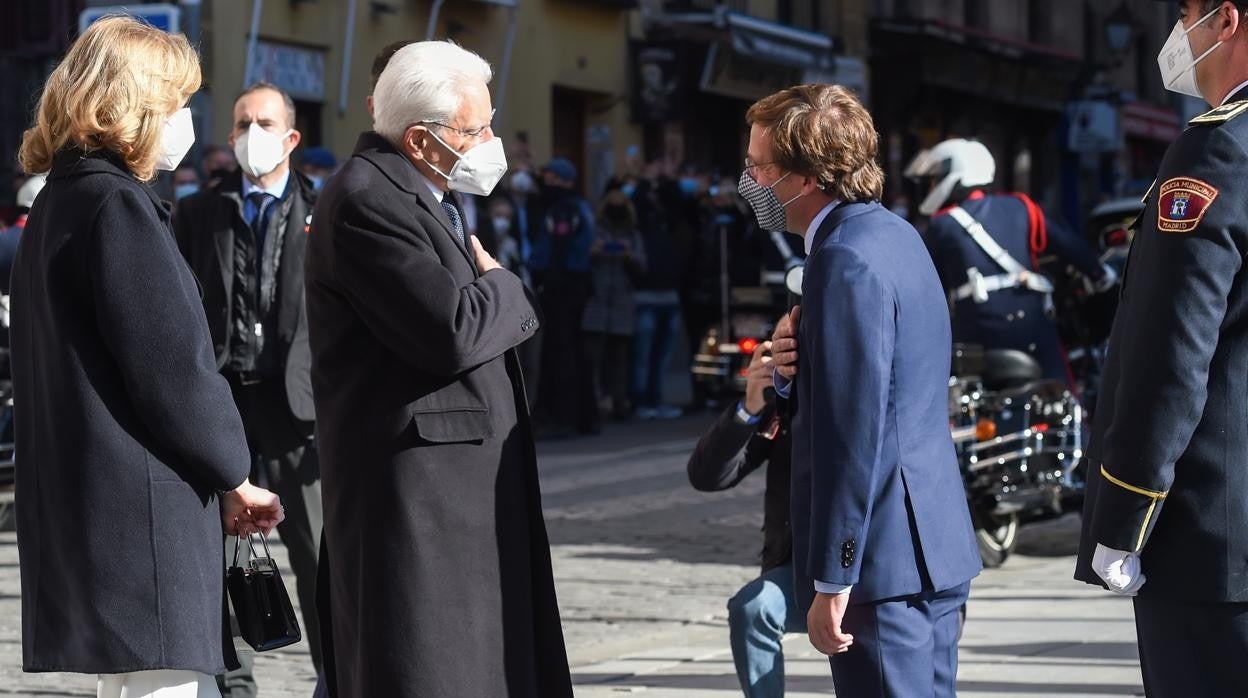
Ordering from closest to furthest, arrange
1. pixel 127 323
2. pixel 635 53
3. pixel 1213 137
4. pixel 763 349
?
pixel 1213 137 < pixel 127 323 < pixel 763 349 < pixel 635 53

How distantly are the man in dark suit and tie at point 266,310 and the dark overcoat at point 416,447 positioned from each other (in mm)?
1963

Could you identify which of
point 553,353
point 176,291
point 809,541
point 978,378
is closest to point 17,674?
point 176,291

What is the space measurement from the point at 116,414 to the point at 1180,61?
2073 millimetres

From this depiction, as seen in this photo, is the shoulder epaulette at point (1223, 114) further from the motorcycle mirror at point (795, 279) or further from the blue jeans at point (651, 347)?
the blue jeans at point (651, 347)

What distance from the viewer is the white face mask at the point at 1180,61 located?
382cm

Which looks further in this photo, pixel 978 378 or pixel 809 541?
pixel 978 378

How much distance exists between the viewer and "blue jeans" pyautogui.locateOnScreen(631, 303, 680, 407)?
17.2m

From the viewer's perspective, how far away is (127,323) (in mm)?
3922

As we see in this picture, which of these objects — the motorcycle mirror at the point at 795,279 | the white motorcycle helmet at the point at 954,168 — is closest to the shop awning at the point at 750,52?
the white motorcycle helmet at the point at 954,168

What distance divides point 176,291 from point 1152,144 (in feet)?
134

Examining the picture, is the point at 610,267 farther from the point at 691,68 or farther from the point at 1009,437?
the point at 691,68

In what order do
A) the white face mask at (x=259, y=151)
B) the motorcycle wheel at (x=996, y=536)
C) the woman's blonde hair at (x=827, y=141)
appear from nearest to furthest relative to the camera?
1. the woman's blonde hair at (x=827, y=141)
2. the white face mask at (x=259, y=151)
3. the motorcycle wheel at (x=996, y=536)

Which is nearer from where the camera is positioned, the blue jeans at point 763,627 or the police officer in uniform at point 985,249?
the blue jeans at point 763,627

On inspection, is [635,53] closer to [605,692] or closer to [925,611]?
[605,692]
